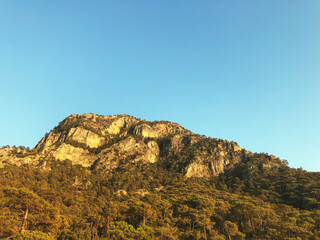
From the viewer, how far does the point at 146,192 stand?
123 metres

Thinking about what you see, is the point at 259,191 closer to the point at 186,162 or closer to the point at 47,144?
the point at 186,162

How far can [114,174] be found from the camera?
502 ft

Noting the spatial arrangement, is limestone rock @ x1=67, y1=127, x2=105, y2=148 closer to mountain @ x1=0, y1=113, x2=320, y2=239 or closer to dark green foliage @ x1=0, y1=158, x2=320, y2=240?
mountain @ x1=0, y1=113, x2=320, y2=239

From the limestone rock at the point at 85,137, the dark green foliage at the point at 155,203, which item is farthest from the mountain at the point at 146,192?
the limestone rock at the point at 85,137

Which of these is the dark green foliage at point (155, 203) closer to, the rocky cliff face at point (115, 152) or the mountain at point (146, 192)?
the mountain at point (146, 192)

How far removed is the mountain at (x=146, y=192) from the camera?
151 ft

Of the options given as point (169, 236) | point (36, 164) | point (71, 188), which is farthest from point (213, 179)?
point (36, 164)

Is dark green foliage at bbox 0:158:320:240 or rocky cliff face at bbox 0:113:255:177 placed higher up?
rocky cliff face at bbox 0:113:255:177

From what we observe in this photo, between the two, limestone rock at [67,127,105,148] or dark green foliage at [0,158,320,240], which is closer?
dark green foliage at [0,158,320,240]

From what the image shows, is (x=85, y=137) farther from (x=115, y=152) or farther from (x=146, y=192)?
(x=146, y=192)

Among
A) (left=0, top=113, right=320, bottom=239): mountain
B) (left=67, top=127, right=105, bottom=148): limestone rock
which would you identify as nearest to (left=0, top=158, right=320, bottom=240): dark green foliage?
(left=0, top=113, right=320, bottom=239): mountain

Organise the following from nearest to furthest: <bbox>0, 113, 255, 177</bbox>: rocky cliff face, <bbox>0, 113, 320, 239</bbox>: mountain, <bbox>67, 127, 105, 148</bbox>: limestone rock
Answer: <bbox>0, 113, 320, 239</bbox>: mountain → <bbox>0, 113, 255, 177</bbox>: rocky cliff face → <bbox>67, 127, 105, 148</bbox>: limestone rock

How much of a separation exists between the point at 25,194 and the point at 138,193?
84207 millimetres

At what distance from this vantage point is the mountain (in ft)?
151
